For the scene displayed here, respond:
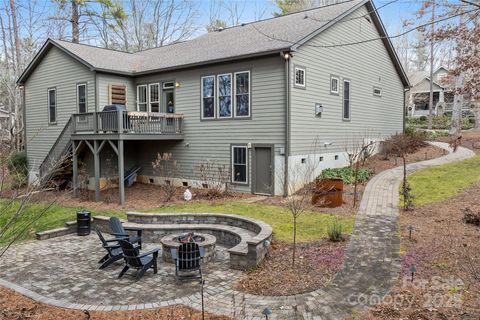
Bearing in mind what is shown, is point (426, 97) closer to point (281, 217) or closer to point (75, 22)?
point (75, 22)

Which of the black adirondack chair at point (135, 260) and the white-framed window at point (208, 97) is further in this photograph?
the white-framed window at point (208, 97)

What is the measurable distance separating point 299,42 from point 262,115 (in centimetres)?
288

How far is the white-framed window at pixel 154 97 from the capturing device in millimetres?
17016

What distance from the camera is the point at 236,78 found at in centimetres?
1432

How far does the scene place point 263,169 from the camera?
541 inches

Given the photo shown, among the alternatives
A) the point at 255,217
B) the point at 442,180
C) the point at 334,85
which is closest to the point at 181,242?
the point at 255,217

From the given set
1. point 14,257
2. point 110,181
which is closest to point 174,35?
point 110,181

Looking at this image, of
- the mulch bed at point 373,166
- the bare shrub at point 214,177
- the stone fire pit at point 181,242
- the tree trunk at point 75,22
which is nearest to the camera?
the stone fire pit at point 181,242

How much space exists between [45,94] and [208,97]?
9.81 meters

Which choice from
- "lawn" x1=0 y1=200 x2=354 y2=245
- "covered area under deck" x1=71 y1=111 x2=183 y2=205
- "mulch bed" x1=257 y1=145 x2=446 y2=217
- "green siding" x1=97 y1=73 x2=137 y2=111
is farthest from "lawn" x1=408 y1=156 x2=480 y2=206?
"green siding" x1=97 y1=73 x2=137 y2=111

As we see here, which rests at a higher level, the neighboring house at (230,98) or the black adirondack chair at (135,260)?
the neighboring house at (230,98)

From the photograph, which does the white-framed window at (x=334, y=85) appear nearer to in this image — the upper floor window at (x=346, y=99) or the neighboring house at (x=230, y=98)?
the neighboring house at (x=230, y=98)

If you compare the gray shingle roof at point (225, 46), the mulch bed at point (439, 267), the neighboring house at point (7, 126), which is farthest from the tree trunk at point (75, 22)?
the mulch bed at point (439, 267)

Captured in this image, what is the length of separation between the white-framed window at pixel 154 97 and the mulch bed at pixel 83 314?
12.5m
